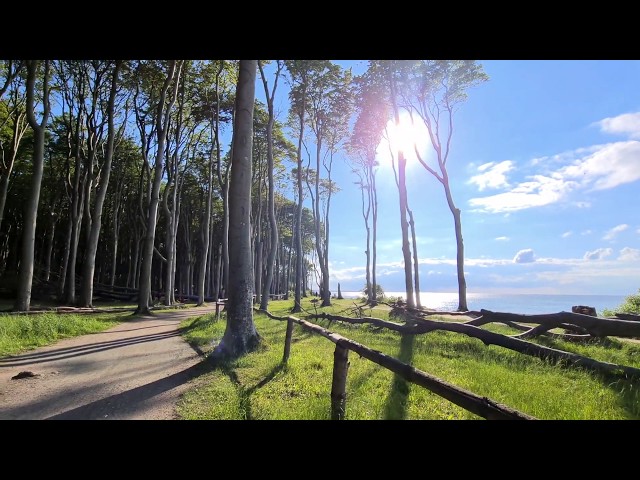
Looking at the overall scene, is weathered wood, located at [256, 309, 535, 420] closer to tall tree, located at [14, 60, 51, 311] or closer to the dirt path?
the dirt path

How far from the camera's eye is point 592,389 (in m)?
4.88

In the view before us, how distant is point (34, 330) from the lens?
29.6 ft

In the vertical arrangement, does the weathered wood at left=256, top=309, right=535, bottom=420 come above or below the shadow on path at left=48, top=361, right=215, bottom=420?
above

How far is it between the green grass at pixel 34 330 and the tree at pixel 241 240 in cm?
468

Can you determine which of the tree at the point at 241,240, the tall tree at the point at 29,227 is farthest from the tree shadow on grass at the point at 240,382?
the tall tree at the point at 29,227

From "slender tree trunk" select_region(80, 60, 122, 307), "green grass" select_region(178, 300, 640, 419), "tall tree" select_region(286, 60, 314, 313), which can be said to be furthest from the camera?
"tall tree" select_region(286, 60, 314, 313)

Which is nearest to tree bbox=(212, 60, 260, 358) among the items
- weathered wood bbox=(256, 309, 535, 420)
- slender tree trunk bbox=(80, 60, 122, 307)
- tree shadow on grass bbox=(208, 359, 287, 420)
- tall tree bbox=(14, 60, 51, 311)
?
tree shadow on grass bbox=(208, 359, 287, 420)

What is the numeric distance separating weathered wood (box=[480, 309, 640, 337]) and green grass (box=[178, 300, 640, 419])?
73cm

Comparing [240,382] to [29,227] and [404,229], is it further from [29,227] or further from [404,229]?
[404,229]

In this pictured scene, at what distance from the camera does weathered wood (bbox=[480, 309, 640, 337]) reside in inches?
201

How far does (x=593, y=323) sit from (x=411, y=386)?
11.2 feet

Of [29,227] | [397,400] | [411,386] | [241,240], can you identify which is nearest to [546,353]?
[411,386]
